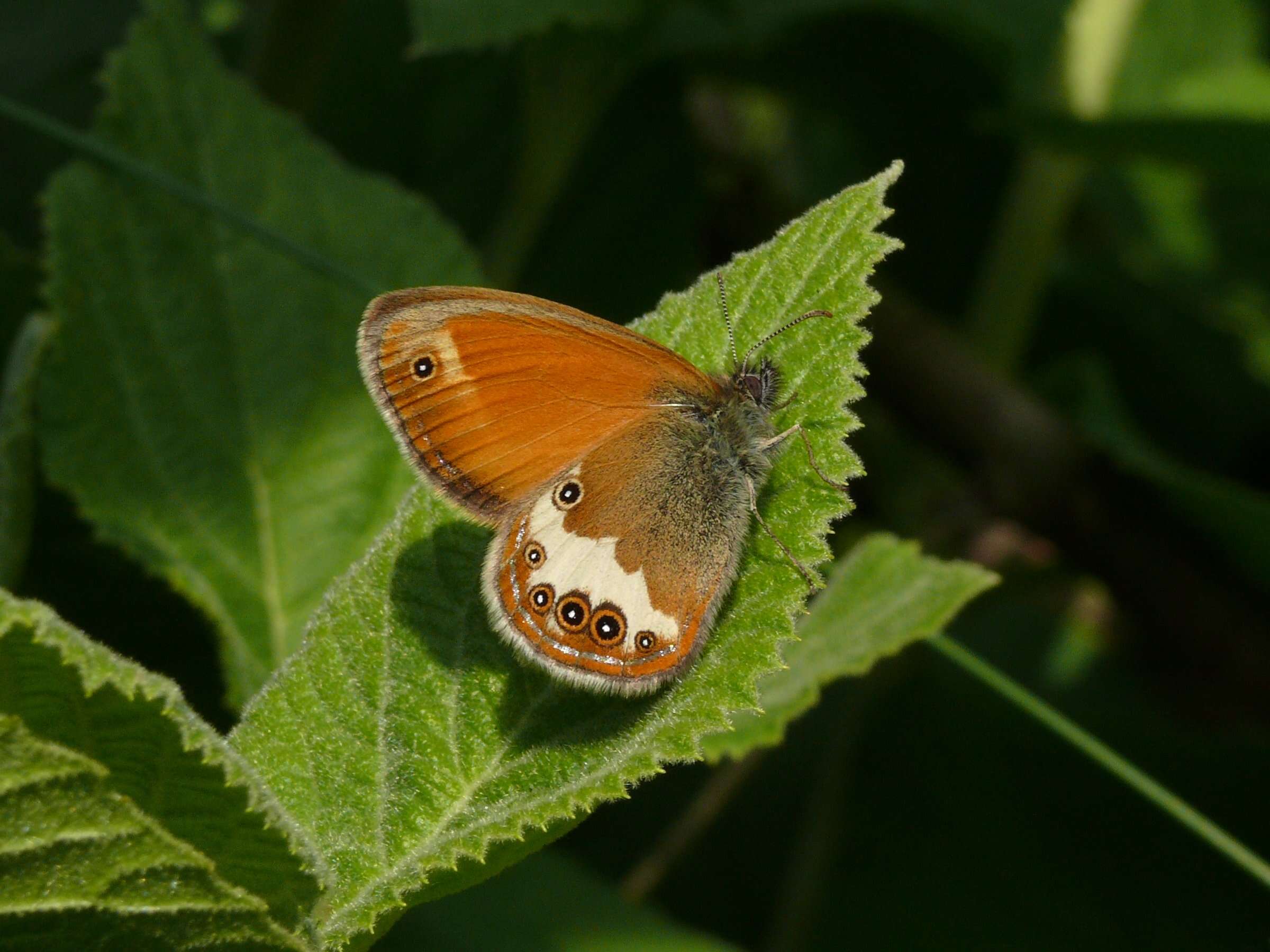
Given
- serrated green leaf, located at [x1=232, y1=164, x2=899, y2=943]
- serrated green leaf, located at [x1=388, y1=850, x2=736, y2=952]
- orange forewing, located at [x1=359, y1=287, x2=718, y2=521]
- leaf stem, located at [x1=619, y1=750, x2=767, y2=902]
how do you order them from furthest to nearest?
leaf stem, located at [x1=619, y1=750, x2=767, y2=902], serrated green leaf, located at [x1=388, y1=850, x2=736, y2=952], orange forewing, located at [x1=359, y1=287, x2=718, y2=521], serrated green leaf, located at [x1=232, y1=164, x2=899, y2=943]

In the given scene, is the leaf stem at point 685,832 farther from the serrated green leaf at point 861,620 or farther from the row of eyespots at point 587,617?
the row of eyespots at point 587,617

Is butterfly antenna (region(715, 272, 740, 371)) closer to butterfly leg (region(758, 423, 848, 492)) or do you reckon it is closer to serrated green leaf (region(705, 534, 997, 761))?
butterfly leg (region(758, 423, 848, 492))

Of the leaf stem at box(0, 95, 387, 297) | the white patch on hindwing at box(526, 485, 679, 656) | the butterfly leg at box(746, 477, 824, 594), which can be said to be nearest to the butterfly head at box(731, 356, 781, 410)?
the butterfly leg at box(746, 477, 824, 594)

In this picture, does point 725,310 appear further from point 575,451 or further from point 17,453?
point 17,453

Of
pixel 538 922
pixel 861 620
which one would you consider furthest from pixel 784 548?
pixel 538 922

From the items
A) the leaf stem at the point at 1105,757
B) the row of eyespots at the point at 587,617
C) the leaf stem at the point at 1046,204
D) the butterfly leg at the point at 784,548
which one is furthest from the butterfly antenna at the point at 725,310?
the leaf stem at the point at 1046,204

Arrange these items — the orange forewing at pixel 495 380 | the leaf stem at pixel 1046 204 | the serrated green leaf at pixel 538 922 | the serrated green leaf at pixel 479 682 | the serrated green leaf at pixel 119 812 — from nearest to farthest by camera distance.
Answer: the serrated green leaf at pixel 119 812
the serrated green leaf at pixel 479 682
the orange forewing at pixel 495 380
the serrated green leaf at pixel 538 922
the leaf stem at pixel 1046 204

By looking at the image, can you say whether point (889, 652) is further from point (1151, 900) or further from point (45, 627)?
point (1151, 900)
